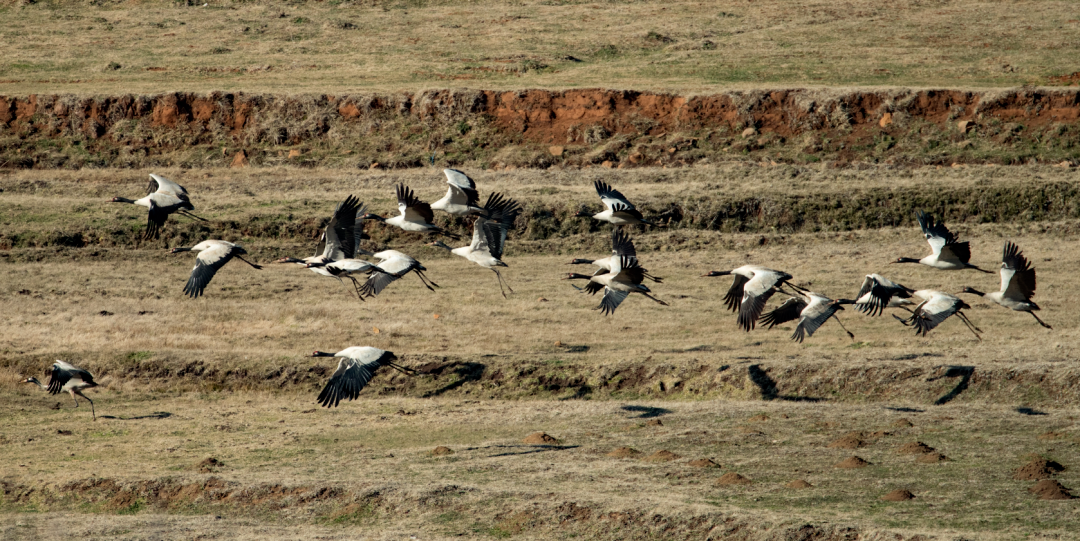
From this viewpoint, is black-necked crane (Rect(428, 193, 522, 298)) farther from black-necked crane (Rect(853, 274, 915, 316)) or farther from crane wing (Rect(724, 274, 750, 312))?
black-necked crane (Rect(853, 274, 915, 316))

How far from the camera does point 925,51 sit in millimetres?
48188

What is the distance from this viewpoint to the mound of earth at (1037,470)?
541 inches

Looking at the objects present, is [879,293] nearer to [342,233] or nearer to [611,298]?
[611,298]

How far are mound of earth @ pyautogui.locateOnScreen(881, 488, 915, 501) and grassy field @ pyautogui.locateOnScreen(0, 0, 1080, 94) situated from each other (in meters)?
30.2

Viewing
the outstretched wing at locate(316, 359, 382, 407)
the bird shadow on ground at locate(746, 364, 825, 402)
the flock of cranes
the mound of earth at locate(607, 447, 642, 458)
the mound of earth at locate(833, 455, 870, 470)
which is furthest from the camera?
the bird shadow on ground at locate(746, 364, 825, 402)

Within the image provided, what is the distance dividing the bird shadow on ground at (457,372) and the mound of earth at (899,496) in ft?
32.3

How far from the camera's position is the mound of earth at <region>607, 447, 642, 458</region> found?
16.3 m

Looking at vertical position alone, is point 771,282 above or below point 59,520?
above

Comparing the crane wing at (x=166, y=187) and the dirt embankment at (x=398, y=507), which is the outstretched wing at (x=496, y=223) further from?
the dirt embankment at (x=398, y=507)

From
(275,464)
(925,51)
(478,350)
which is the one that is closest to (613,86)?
(925,51)

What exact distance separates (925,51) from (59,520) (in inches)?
1649

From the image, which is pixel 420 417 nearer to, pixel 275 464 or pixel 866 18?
pixel 275 464

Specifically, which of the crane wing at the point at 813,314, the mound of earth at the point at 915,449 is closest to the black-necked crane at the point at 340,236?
the crane wing at the point at 813,314

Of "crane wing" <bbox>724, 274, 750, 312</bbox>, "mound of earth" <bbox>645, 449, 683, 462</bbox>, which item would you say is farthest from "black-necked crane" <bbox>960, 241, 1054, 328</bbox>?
"mound of earth" <bbox>645, 449, 683, 462</bbox>
